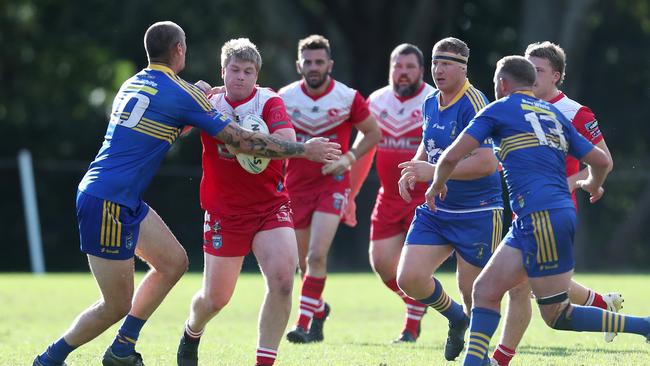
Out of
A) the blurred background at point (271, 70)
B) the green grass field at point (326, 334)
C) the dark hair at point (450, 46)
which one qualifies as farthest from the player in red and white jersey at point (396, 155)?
the blurred background at point (271, 70)

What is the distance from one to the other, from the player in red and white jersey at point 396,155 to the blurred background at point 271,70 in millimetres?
13893

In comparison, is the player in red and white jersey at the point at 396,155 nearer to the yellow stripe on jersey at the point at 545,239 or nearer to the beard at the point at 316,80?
the beard at the point at 316,80

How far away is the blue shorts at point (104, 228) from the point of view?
6.92 meters

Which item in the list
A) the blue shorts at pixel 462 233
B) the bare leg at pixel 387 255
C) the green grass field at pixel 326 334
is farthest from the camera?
the bare leg at pixel 387 255

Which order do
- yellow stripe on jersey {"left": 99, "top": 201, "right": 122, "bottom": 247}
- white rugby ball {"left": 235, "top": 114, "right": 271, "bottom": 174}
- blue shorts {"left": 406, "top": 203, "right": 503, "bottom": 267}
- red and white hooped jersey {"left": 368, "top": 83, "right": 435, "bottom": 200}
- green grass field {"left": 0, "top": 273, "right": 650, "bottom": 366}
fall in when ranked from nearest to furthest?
yellow stripe on jersey {"left": 99, "top": 201, "right": 122, "bottom": 247} → white rugby ball {"left": 235, "top": 114, "right": 271, "bottom": 174} → blue shorts {"left": 406, "top": 203, "right": 503, "bottom": 267} → green grass field {"left": 0, "top": 273, "right": 650, "bottom": 366} → red and white hooped jersey {"left": 368, "top": 83, "right": 435, "bottom": 200}

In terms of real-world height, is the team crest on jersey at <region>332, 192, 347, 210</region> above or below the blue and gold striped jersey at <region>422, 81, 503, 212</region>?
below

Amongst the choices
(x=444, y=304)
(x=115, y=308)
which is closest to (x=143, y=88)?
(x=115, y=308)

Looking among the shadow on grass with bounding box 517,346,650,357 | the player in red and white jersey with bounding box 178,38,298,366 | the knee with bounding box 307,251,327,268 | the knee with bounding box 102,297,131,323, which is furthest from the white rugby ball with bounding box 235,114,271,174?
the knee with bounding box 307,251,327,268

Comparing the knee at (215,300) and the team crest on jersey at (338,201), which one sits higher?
the team crest on jersey at (338,201)

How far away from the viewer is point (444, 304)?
822cm

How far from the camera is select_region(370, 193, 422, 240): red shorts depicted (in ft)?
32.6

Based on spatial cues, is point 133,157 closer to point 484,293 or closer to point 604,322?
point 484,293

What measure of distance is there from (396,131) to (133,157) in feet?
12.3

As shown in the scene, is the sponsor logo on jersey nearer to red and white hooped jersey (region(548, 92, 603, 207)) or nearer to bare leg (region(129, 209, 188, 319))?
red and white hooped jersey (region(548, 92, 603, 207))
